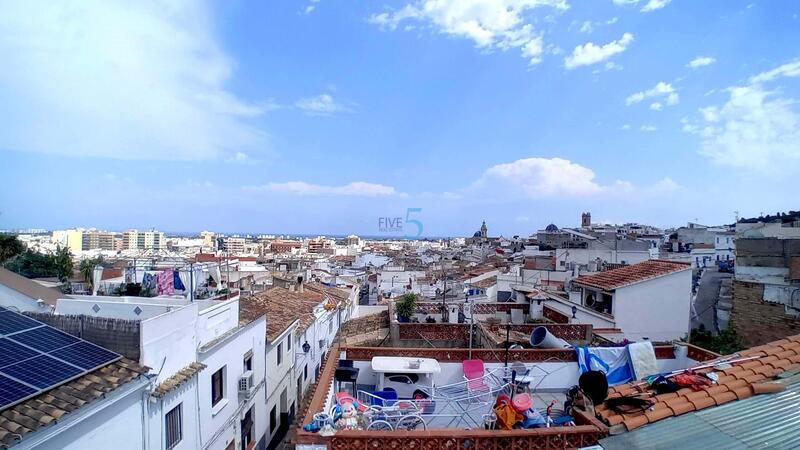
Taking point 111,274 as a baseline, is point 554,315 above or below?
below

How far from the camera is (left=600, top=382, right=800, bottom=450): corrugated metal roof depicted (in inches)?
154

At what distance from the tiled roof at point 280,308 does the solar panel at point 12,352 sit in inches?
227

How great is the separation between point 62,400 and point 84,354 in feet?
4.63

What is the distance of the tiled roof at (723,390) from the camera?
14.5ft

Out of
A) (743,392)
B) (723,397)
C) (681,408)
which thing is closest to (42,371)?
(681,408)

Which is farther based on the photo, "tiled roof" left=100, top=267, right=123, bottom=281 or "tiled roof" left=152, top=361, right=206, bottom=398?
"tiled roof" left=100, top=267, right=123, bottom=281

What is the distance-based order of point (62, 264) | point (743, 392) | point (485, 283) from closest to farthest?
1. point (743, 392)
2. point (485, 283)
3. point (62, 264)

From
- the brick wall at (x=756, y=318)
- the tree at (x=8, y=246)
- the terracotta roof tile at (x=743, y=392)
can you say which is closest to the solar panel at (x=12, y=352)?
the terracotta roof tile at (x=743, y=392)

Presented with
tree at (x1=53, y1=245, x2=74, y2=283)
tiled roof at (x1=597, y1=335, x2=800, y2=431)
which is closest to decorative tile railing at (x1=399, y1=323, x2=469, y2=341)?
tiled roof at (x1=597, y1=335, x2=800, y2=431)

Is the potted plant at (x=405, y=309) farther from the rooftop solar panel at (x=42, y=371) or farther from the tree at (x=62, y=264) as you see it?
the tree at (x=62, y=264)

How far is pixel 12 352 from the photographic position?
589cm

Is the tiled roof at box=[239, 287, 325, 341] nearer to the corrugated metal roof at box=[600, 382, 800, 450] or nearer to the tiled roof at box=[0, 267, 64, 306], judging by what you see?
the tiled roof at box=[0, 267, 64, 306]

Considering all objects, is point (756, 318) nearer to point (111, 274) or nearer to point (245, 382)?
point (245, 382)

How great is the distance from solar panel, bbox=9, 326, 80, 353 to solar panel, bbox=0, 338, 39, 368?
0.14 metres
